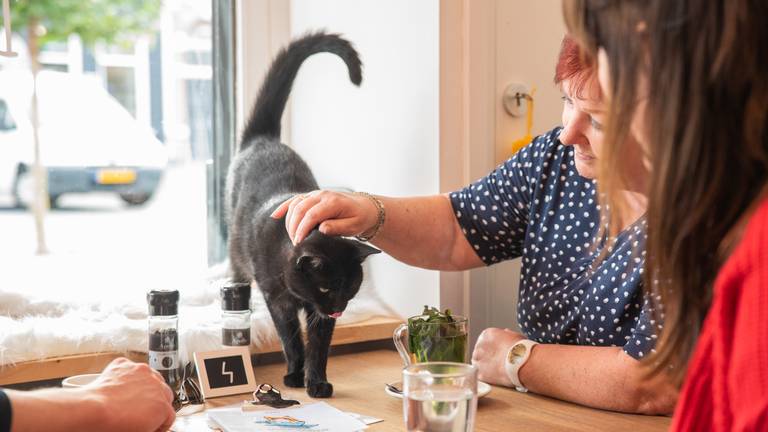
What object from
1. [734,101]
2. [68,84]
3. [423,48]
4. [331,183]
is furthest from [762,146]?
[68,84]

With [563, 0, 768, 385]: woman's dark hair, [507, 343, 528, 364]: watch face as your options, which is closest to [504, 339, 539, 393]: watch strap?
[507, 343, 528, 364]: watch face

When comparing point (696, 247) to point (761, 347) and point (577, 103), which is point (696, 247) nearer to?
point (761, 347)

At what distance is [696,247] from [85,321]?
129 centimetres

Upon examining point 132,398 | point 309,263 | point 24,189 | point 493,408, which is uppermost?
point 24,189

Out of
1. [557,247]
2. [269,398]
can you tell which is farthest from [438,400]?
[557,247]

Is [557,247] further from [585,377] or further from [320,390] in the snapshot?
[320,390]

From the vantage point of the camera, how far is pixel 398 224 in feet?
5.24

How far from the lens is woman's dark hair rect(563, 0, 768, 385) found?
24.9 inches

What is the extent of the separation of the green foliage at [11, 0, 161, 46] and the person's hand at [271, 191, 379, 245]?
0.82 meters

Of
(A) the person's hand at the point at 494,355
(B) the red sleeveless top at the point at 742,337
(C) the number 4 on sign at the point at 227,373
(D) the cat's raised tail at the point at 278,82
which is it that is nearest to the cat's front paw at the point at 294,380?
(C) the number 4 on sign at the point at 227,373

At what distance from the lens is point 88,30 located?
1.96m

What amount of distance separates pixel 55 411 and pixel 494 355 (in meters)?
0.80

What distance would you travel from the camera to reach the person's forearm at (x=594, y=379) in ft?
4.22

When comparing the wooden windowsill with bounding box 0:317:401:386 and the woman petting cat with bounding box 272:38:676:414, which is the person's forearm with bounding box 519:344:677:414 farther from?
the wooden windowsill with bounding box 0:317:401:386
